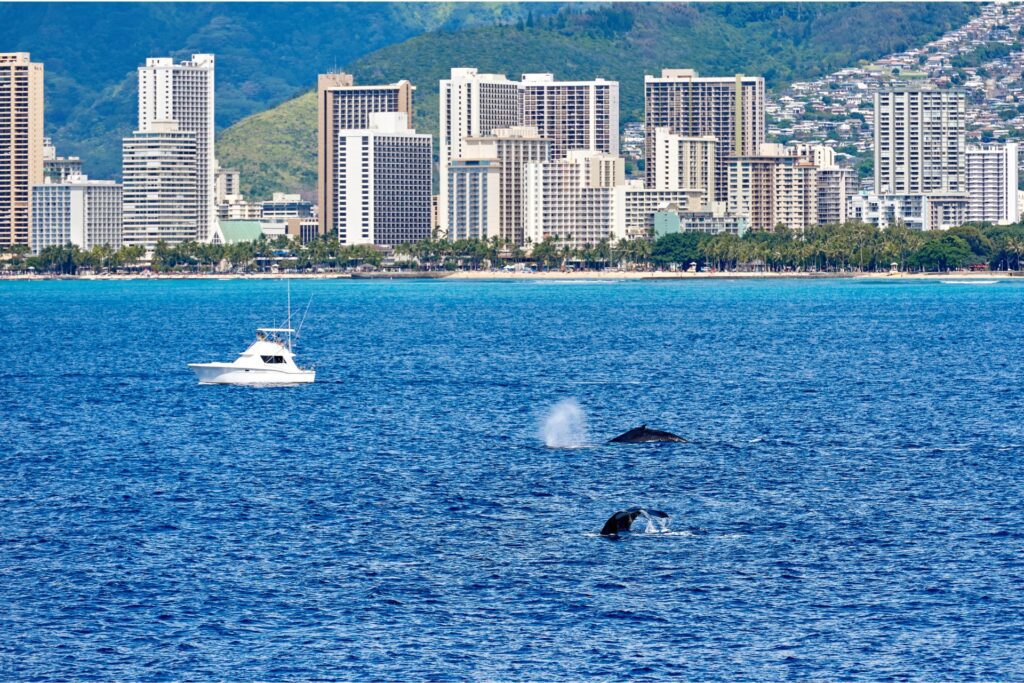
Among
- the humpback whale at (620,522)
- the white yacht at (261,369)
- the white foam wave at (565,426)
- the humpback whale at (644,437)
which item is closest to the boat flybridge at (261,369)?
Answer: the white yacht at (261,369)

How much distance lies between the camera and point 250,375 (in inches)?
4604

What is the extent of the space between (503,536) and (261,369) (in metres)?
59.3

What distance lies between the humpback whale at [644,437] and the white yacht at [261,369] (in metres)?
36.5

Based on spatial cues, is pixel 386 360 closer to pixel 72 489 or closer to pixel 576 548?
pixel 72 489

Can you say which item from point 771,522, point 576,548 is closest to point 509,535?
point 576,548

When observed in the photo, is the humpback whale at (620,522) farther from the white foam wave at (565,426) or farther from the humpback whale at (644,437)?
the humpback whale at (644,437)

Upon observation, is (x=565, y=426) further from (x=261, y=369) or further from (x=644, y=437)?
(x=261, y=369)

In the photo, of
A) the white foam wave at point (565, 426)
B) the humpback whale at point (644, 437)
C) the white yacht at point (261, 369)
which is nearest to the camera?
the humpback whale at point (644, 437)

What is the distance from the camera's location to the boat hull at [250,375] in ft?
383

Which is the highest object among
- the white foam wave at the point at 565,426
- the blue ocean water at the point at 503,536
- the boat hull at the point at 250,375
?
the boat hull at the point at 250,375

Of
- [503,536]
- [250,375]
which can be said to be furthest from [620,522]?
[250,375]

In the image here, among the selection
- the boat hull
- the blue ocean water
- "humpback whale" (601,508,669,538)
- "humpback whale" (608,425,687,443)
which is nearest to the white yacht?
the boat hull

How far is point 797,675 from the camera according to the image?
43.2 m

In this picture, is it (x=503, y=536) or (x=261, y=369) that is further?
(x=261, y=369)
